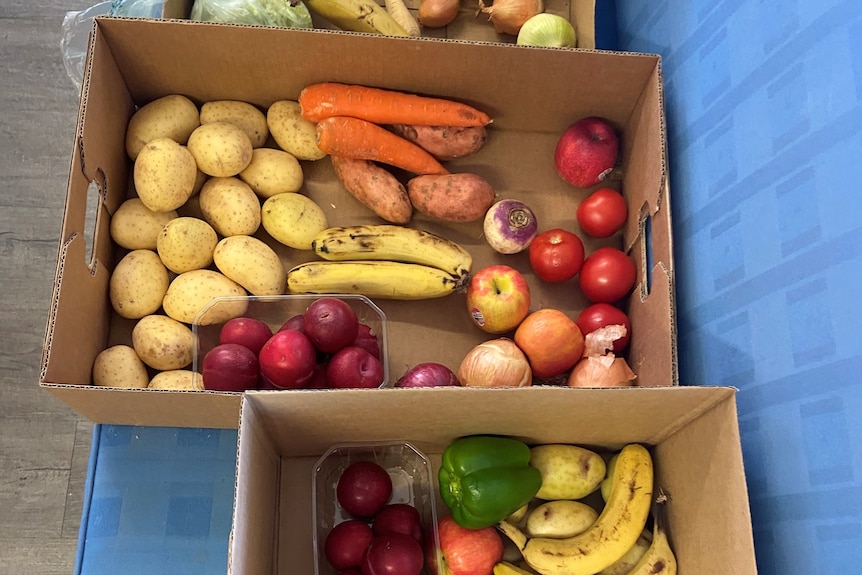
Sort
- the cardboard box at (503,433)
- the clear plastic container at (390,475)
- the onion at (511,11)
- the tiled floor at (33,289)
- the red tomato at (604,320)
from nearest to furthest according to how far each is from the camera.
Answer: the cardboard box at (503,433) → the clear plastic container at (390,475) → the red tomato at (604,320) → the onion at (511,11) → the tiled floor at (33,289)

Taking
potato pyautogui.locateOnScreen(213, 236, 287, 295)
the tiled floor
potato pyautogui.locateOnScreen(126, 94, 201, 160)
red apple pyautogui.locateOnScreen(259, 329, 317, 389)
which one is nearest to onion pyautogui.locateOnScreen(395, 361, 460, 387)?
red apple pyautogui.locateOnScreen(259, 329, 317, 389)

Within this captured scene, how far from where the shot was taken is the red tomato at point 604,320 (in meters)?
1.17

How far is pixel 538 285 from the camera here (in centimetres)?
126

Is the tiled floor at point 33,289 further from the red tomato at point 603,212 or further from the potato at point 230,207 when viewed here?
the red tomato at point 603,212

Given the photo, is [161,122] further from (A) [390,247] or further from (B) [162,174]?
(A) [390,247]

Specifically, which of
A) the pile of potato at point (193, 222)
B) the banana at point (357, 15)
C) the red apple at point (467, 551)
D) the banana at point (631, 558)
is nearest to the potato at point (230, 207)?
the pile of potato at point (193, 222)

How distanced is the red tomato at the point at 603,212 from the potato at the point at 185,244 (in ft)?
2.11

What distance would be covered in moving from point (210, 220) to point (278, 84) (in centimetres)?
26

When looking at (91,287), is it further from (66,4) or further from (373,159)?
(66,4)

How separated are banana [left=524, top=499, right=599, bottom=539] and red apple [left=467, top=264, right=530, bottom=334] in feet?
0.96

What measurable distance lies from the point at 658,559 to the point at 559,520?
14cm

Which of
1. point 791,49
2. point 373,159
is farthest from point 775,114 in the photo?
point 373,159

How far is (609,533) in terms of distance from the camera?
3.26ft

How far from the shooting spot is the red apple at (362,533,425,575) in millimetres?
960
